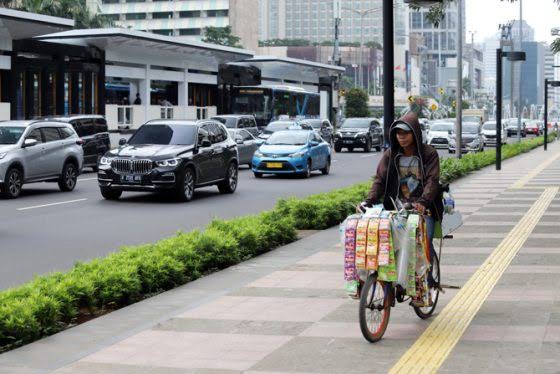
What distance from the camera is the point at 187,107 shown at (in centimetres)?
5612

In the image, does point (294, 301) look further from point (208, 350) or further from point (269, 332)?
point (208, 350)

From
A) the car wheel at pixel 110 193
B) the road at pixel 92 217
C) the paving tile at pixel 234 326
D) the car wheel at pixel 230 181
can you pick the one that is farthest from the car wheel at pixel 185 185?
the paving tile at pixel 234 326

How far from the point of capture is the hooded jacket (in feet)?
27.8

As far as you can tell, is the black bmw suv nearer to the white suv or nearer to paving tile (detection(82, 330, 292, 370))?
the white suv

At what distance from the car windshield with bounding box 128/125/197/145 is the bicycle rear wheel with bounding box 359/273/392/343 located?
51.8ft

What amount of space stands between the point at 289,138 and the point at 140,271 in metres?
22.8

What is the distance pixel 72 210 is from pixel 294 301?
11.2 m

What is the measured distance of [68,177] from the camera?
2558 cm

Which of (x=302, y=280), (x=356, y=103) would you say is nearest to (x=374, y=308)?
(x=302, y=280)

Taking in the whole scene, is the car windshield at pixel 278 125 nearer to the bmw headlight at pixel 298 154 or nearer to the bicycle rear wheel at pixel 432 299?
the bmw headlight at pixel 298 154

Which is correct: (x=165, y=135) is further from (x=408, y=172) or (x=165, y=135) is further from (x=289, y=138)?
(x=408, y=172)

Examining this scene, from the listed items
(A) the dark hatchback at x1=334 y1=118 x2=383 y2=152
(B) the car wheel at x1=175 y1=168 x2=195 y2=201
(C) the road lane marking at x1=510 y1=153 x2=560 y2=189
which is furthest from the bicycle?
(A) the dark hatchback at x1=334 y1=118 x2=383 y2=152

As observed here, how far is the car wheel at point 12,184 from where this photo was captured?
22812mm

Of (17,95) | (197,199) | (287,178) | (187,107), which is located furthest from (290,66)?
(197,199)
